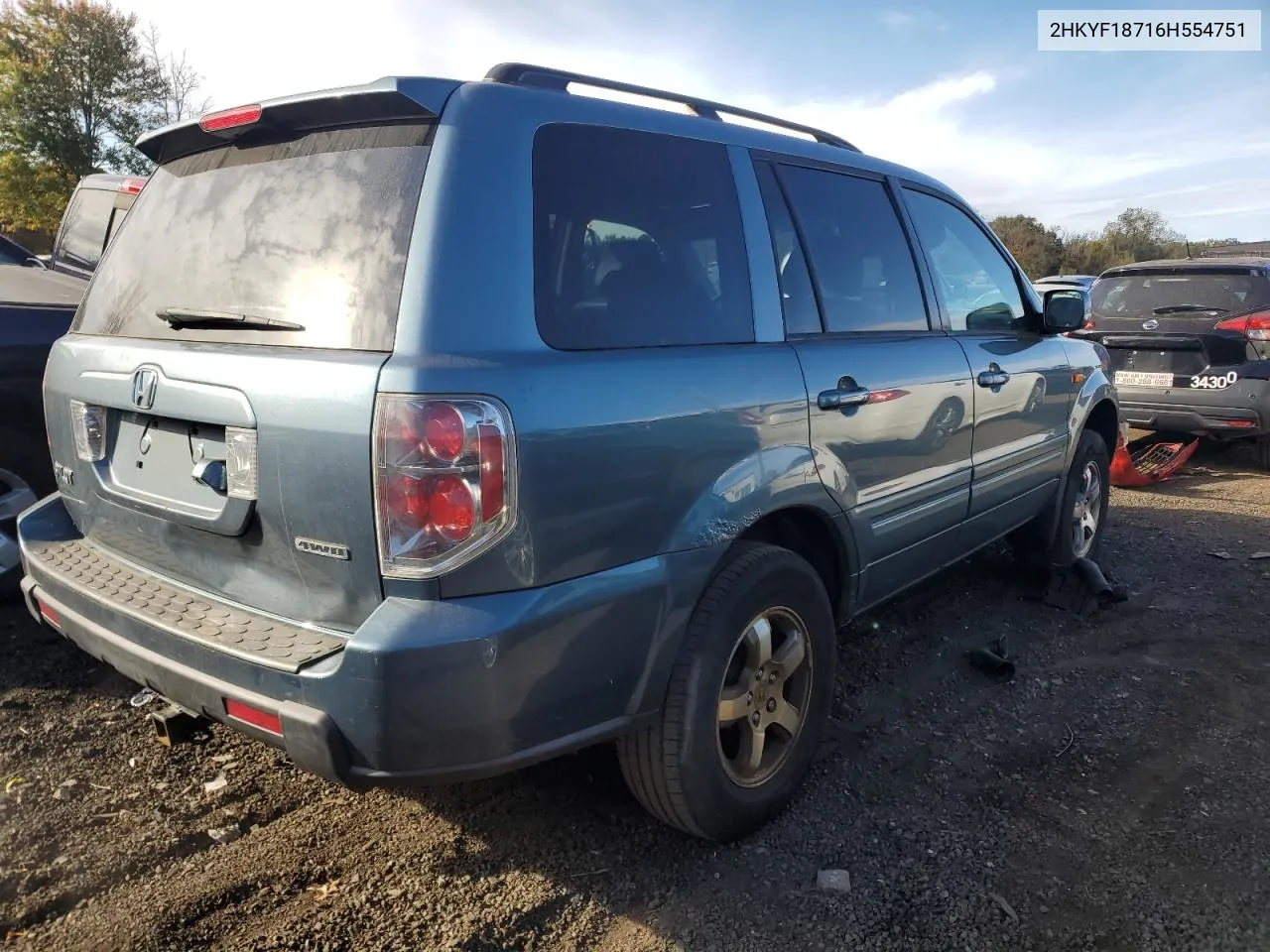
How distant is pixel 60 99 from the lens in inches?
1024

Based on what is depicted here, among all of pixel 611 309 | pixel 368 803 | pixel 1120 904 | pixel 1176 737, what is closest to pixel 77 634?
pixel 368 803

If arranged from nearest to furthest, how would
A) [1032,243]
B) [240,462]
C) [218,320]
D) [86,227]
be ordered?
→ [240,462] → [218,320] → [86,227] → [1032,243]

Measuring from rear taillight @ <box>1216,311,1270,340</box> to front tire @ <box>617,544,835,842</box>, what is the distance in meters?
6.34

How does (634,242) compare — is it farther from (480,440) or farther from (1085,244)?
(1085,244)

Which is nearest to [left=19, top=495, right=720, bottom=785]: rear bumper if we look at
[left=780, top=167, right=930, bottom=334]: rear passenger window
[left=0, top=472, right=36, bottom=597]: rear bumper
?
[left=780, top=167, right=930, bottom=334]: rear passenger window

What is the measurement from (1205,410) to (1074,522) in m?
3.50

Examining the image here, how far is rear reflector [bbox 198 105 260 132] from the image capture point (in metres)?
2.19

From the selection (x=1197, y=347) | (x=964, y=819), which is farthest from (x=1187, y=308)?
(x=964, y=819)

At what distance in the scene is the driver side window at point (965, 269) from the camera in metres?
3.63

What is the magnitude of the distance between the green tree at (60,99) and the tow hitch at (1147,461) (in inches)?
1063

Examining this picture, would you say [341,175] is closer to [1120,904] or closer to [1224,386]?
[1120,904]

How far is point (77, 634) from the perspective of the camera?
7.77 feet

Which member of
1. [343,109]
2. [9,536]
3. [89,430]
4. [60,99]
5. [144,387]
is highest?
[60,99]

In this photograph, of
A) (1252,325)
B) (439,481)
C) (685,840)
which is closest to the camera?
(439,481)
